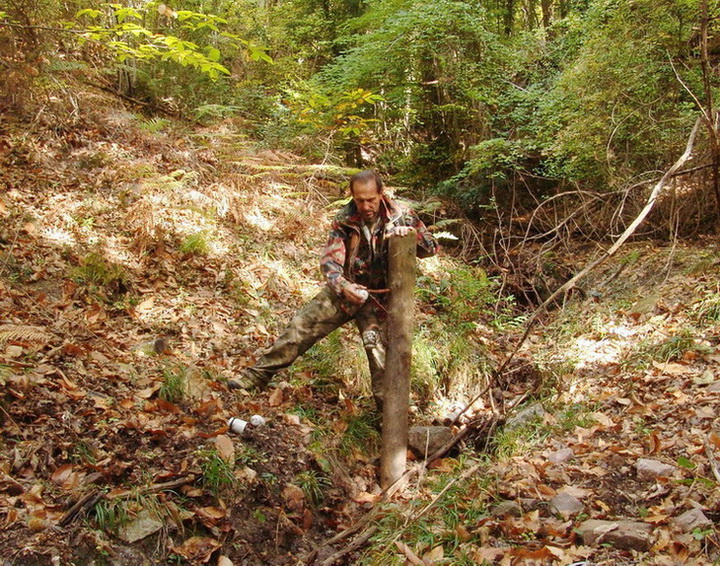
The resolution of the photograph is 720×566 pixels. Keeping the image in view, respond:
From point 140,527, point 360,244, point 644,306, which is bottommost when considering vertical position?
point 644,306

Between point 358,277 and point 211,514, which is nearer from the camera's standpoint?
A: point 211,514

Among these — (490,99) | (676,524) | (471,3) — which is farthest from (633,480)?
(471,3)

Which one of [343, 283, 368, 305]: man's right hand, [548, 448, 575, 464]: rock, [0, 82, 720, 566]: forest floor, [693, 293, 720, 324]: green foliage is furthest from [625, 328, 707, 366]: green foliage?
[343, 283, 368, 305]: man's right hand

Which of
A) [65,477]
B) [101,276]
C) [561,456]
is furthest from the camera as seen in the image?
[101,276]

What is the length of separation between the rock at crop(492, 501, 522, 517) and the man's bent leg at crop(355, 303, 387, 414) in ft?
5.64

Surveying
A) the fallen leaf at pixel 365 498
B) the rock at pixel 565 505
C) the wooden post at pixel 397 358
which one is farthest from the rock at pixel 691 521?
the fallen leaf at pixel 365 498

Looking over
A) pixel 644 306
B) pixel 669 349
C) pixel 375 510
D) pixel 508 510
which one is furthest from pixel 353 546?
pixel 644 306

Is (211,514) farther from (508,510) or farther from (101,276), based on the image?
(101,276)

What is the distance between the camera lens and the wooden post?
14.6 feet

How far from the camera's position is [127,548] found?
3080 mm

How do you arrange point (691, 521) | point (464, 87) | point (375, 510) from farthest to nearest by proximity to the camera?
point (464, 87)
point (375, 510)
point (691, 521)

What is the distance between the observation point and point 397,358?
14.8 ft

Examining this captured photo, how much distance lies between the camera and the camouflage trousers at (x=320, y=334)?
4.91m

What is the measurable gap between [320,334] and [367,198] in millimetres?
1341
